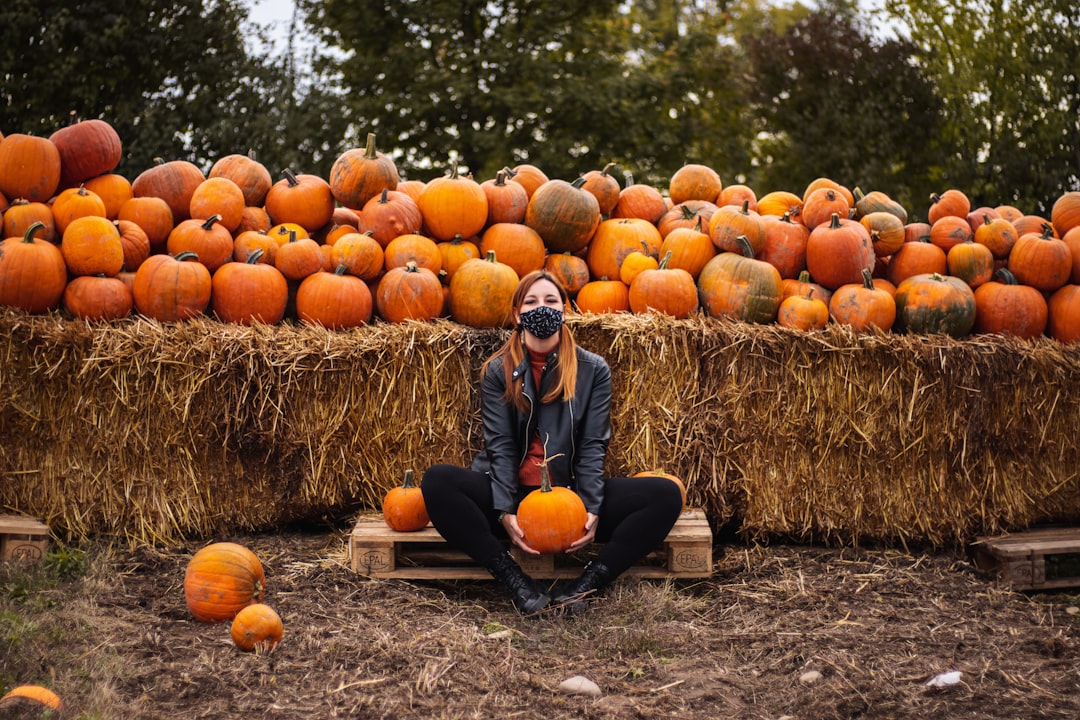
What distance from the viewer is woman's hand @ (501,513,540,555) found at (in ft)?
12.6

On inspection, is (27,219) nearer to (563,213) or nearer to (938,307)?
(563,213)

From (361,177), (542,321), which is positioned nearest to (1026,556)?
(542,321)

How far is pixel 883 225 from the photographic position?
5199mm

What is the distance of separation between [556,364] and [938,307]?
209 centimetres

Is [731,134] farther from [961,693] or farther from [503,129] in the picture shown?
[961,693]

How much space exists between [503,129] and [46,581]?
12.1 m

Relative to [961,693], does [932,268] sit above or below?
above

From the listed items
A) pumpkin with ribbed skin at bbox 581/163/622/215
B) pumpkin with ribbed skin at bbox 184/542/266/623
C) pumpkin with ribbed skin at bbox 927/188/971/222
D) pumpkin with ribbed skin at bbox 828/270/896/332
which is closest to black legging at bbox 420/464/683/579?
pumpkin with ribbed skin at bbox 184/542/266/623

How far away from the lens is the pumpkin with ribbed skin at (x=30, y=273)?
4305mm

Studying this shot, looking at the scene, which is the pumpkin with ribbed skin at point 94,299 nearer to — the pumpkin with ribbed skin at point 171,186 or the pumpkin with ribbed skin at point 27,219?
the pumpkin with ribbed skin at point 27,219

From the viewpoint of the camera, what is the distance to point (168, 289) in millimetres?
4504

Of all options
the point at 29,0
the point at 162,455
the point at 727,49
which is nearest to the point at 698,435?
the point at 162,455

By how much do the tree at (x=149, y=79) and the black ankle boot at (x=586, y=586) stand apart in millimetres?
9414

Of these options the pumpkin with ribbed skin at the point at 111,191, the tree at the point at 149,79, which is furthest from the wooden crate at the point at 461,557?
the tree at the point at 149,79
